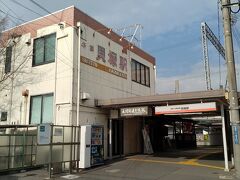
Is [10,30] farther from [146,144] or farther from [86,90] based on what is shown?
[146,144]

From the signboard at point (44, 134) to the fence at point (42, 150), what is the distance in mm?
129

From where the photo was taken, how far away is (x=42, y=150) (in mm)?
Answer: 14680

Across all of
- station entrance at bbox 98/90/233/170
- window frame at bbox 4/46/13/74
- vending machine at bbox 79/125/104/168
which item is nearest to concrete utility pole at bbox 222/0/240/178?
station entrance at bbox 98/90/233/170

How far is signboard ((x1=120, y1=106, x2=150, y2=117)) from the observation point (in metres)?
16.4

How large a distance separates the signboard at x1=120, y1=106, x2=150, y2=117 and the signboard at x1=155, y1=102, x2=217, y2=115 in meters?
0.62

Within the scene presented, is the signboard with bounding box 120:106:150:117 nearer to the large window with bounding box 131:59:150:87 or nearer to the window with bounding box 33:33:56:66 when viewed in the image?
the window with bounding box 33:33:56:66

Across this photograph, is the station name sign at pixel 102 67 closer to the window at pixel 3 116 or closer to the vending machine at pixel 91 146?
the vending machine at pixel 91 146

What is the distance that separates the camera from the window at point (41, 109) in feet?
56.4

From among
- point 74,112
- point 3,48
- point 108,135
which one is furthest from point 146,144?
point 3,48

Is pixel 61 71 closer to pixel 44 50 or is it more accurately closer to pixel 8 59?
pixel 44 50

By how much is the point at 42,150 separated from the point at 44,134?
1.71 meters

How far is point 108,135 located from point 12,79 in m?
7.07

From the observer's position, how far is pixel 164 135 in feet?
89.7

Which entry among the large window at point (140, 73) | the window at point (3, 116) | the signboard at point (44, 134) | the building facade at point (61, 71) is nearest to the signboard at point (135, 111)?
the building facade at point (61, 71)
